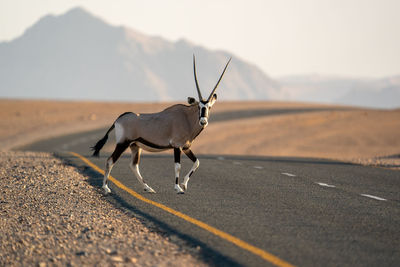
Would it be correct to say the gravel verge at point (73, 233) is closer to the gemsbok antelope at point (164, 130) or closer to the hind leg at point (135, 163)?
the hind leg at point (135, 163)

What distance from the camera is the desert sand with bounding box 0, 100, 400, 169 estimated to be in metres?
32.4

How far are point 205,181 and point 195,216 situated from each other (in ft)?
14.2

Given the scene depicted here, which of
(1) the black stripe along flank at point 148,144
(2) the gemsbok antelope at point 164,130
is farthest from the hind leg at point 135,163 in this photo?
(1) the black stripe along flank at point 148,144

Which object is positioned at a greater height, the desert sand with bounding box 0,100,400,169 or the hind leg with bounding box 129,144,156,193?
the hind leg with bounding box 129,144,156,193

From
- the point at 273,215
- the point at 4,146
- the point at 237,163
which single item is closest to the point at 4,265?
the point at 273,215

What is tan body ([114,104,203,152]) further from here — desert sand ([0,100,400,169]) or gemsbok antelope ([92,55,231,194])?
desert sand ([0,100,400,169])

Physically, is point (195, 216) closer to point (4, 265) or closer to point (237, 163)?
point (4, 265)

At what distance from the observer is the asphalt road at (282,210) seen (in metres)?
6.59

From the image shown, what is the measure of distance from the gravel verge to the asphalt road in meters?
0.33

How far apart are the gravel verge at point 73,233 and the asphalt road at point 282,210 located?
13.0 inches

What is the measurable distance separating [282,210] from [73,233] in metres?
3.32

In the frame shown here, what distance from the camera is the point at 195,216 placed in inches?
337

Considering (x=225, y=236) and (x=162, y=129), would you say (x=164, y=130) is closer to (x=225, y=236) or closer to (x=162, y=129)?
(x=162, y=129)

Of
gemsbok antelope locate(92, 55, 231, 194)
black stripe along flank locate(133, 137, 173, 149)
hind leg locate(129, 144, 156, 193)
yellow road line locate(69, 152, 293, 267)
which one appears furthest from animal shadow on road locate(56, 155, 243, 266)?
black stripe along flank locate(133, 137, 173, 149)
